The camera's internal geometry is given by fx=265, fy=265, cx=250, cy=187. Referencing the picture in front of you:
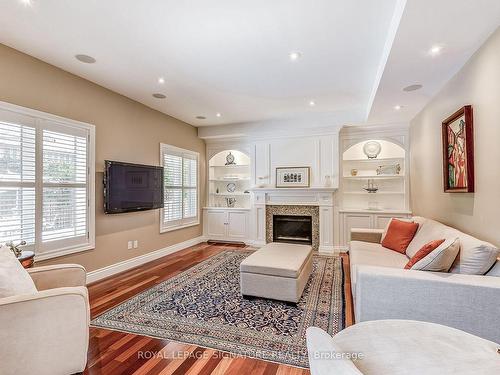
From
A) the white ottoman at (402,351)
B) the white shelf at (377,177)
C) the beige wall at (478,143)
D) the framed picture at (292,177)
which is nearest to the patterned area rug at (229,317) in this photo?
the white ottoman at (402,351)

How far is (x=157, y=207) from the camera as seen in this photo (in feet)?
15.4

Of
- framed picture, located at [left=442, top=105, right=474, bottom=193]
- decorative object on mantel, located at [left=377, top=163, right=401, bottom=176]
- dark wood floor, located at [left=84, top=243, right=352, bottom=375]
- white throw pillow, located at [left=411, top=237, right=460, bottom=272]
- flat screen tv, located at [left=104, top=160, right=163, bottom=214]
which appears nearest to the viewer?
dark wood floor, located at [left=84, top=243, right=352, bottom=375]

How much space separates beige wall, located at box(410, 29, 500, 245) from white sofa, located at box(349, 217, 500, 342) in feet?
1.33

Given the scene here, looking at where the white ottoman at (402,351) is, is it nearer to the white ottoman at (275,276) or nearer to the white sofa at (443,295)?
the white sofa at (443,295)

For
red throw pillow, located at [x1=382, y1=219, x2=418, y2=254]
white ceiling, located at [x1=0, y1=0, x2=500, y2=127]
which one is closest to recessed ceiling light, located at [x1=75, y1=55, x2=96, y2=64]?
white ceiling, located at [x1=0, y1=0, x2=500, y2=127]

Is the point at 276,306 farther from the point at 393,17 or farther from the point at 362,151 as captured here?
the point at 362,151

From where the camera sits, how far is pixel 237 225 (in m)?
6.17

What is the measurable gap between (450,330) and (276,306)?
69.7 inches

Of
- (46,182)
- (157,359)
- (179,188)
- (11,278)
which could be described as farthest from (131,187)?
(157,359)

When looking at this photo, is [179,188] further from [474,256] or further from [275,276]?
[474,256]

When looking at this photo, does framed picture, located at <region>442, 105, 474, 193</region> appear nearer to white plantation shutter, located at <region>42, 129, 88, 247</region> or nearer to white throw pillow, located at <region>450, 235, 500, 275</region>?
white throw pillow, located at <region>450, 235, 500, 275</region>

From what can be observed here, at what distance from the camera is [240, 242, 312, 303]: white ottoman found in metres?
2.82

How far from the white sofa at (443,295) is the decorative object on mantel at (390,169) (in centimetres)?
323

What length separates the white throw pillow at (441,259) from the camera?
207 cm
